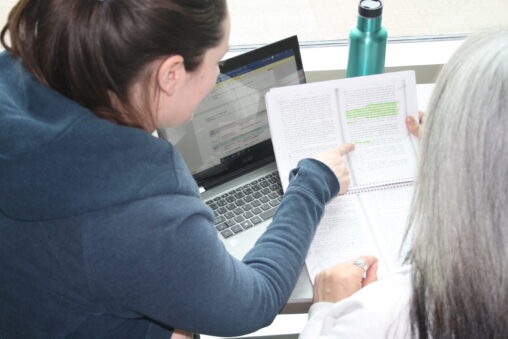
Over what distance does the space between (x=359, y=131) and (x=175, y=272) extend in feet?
1.82

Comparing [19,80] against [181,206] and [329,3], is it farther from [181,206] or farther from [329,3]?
[329,3]

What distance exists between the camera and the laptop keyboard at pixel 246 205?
104cm

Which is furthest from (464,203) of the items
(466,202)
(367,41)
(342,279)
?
(367,41)

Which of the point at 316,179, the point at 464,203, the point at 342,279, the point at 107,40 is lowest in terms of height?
the point at 342,279

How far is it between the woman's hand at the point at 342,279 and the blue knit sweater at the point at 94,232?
15 cm

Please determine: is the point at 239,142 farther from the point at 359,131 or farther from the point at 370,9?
the point at 370,9

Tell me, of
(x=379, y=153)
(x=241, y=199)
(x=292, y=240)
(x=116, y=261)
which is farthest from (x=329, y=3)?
(x=116, y=261)

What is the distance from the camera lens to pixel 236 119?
3.60 ft

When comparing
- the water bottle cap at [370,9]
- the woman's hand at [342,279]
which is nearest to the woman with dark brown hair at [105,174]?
the woman's hand at [342,279]

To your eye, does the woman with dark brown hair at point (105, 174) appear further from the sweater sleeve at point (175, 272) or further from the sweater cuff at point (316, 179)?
the sweater cuff at point (316, 179)

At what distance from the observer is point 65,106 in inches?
26.1

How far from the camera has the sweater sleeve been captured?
64 cm

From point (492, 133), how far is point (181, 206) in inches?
14.1

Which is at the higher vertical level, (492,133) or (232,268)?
(492,133)
